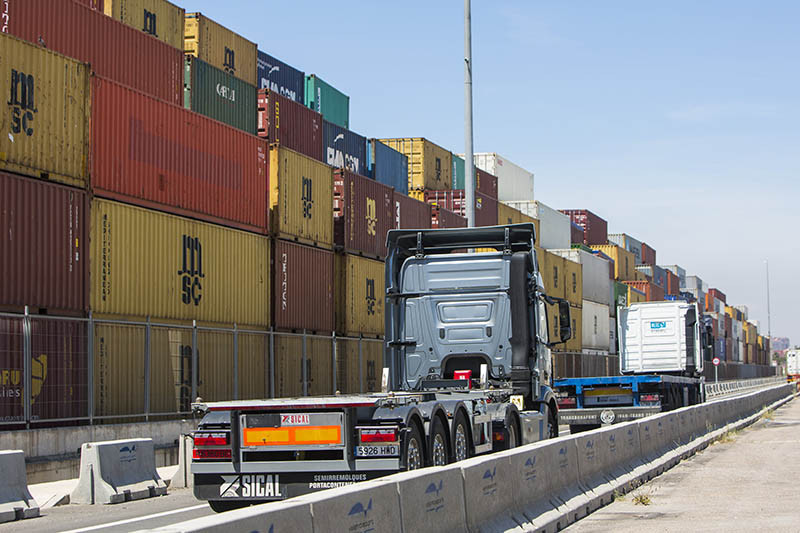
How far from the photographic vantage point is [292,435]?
402 inches

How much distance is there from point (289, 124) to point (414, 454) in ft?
72.5

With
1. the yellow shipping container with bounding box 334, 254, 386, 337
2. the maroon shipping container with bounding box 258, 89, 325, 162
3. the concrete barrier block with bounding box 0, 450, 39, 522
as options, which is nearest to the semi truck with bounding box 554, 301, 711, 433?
the yellow shipping container with bounding box 334, 254, 386, 337

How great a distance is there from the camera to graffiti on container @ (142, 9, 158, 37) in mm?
29422

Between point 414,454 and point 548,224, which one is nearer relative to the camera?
point 414,454

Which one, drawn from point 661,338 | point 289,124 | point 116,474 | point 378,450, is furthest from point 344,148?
point 378,450

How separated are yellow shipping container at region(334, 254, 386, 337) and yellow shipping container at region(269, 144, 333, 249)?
3.39ft

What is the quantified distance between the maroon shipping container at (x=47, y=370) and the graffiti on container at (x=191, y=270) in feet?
12.4

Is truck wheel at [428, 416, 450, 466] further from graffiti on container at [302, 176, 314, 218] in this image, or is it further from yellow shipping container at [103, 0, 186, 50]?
yellow shipping container at [103, 0, 186, 50]

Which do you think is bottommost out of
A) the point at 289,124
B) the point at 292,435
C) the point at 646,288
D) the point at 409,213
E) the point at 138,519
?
the point at 138,519

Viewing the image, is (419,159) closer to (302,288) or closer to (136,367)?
(302,288)

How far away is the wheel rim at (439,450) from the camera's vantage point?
11.2 meters

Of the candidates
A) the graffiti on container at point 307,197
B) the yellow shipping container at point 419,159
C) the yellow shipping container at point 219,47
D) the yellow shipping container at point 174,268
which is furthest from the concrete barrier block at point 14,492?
the yellow shipping container at point 419,159

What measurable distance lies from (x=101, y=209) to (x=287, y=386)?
7.86 meters

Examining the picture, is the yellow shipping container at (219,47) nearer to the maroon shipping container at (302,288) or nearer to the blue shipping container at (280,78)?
the blue shipping container at (280,78)
